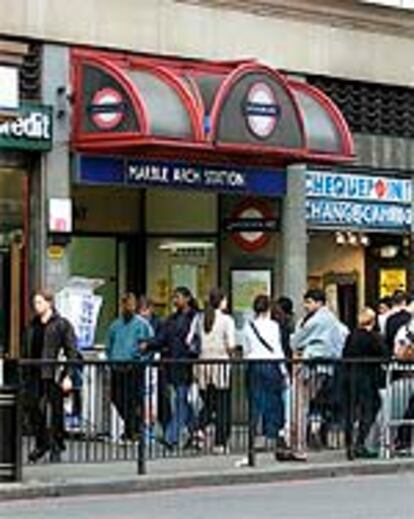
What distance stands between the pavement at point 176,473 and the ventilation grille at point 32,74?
20.7 ft

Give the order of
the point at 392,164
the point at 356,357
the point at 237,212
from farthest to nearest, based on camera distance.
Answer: the point at 392,164, the point at 237,212, the point at 356,357

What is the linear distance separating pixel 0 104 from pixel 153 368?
3.27m

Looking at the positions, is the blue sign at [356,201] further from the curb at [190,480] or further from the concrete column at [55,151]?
the curb at [190,480]

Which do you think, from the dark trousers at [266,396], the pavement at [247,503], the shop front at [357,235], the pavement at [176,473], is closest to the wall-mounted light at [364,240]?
the shop front at [357,235]

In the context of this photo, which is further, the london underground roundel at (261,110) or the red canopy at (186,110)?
the london underground roundel at (261,110)

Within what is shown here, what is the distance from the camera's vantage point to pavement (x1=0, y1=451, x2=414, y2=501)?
17125mm

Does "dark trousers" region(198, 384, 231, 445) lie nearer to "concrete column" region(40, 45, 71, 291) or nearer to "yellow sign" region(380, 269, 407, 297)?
"concrete column" region(40, 45, 71, 291)

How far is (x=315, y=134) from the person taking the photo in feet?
83.9

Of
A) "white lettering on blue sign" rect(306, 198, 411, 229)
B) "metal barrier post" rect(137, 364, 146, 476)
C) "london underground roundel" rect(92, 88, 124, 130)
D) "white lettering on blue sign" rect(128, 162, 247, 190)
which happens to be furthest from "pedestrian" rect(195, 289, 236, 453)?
"white lettering on blue sign" rect(306, 198, 411, 229)

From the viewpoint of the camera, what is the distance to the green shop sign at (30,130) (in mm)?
22827

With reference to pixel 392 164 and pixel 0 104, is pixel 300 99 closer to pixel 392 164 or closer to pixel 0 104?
pixel 392 164

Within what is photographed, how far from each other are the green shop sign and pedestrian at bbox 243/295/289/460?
4.56 meters

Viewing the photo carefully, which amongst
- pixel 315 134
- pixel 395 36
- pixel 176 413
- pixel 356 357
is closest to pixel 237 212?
pixel 315 134

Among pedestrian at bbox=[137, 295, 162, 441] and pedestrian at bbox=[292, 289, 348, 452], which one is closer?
pedestrian at bbox=[137, 295, 162, 441]
